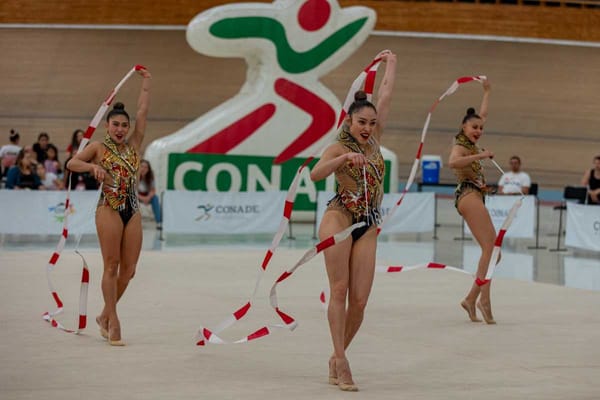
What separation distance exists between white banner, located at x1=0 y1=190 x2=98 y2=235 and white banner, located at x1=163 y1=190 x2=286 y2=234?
1.34 m

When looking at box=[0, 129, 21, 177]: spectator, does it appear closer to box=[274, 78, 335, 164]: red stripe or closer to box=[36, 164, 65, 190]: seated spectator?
box=[36, 164, 65, 190]: seated spectator

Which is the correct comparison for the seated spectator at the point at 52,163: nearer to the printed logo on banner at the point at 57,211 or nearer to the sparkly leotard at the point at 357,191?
the printed logo on banner at the point at 57,211

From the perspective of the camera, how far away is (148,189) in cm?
1844

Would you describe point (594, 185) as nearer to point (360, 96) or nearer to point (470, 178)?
point (470, 178)

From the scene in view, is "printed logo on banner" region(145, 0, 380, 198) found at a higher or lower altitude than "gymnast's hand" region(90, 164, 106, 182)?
higher

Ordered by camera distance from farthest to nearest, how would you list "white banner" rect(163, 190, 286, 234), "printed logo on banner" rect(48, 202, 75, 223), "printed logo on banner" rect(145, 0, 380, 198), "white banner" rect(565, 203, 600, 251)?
"printed logo on banner" rect(145, 0, 380, 198) < "white banner" rect(163, 190, 286, 234) < "printed logo on banner" rect(48, 202, 75, 223) < "white banner" rect(565, 203, 600, 251)

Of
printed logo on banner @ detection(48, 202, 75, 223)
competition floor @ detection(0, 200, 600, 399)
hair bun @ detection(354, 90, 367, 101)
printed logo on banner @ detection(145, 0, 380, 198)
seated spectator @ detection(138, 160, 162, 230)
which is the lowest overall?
competition floor @ detection(0, 200, 600, 399)

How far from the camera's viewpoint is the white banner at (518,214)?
1695 centimetres

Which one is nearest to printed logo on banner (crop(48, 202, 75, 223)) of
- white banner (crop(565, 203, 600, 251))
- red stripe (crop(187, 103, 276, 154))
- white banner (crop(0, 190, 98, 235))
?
white banner (crop(0, 190, 98, 235))

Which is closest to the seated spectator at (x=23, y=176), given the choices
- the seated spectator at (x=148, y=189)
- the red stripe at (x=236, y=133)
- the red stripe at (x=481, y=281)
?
the seated spectator at (x=148, y=189)

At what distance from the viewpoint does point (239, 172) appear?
62.1ft

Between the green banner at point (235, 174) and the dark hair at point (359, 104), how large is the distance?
12.1m

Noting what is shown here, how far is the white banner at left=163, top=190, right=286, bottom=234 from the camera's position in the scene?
16656 millimetres

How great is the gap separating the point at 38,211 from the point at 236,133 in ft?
14.2
